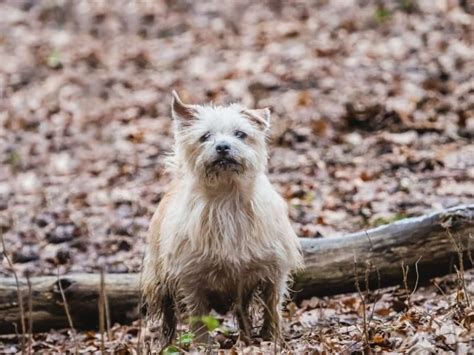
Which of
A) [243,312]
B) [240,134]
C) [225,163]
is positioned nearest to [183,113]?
[240,134]

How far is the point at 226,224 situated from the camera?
17.8 ft

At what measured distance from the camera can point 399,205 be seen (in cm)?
841

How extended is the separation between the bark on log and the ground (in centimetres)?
18

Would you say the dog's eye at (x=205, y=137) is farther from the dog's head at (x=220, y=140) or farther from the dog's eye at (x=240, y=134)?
the dog's eye at (x=240, y=134)

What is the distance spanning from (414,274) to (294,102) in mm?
5938

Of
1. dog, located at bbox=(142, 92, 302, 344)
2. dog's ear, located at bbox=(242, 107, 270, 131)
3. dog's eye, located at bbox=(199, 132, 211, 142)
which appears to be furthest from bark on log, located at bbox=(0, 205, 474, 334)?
dog's eye, located at bbox=(199, 132, 211, 142)

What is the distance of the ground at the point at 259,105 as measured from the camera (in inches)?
315

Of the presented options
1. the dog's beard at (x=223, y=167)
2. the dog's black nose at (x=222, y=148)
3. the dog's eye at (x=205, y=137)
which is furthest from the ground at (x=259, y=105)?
the dog's eye at (x=205, y=137)

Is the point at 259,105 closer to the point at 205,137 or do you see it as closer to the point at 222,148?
the point at 205,137

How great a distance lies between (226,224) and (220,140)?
1.79 feet

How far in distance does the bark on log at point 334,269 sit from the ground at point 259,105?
0.18 metres

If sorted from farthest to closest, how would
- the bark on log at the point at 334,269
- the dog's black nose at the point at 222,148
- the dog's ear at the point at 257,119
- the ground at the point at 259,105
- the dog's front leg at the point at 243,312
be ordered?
the ground at the point at 259,105 < the bark on log at the point at 334,269 < the dog's ear at the point at 257,119 < the dog's front leg at the point at 243,312 < the dog's black nose at the point at 222,148

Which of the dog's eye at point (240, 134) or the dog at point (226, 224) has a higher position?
the dog's eye at point (240, 134)

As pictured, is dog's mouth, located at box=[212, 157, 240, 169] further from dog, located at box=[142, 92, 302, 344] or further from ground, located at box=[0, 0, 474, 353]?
ground, located at box=[0, 0, 474, 353]
